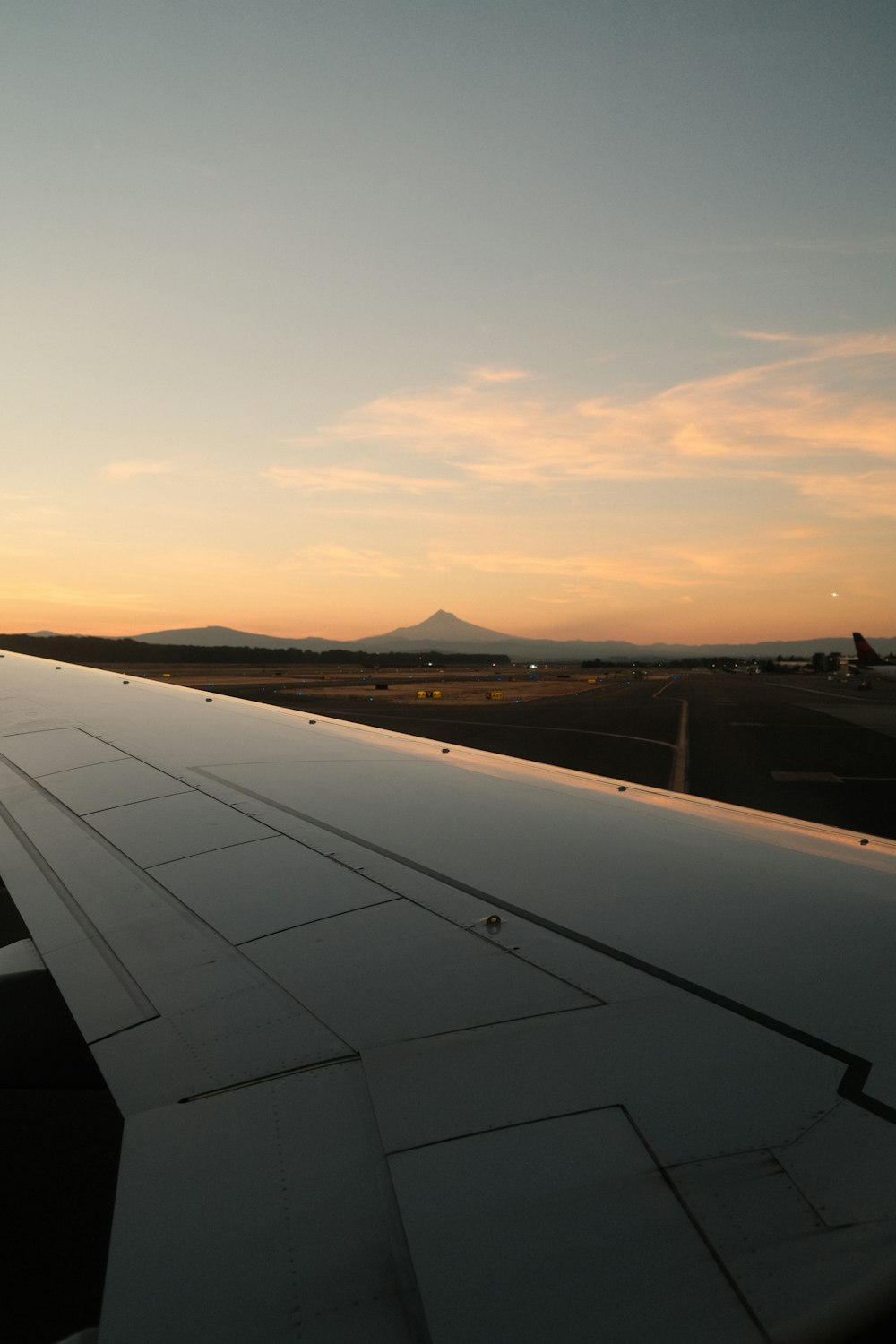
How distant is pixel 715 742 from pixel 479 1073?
25.8 meters

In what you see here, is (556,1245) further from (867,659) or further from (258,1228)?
(867,659)

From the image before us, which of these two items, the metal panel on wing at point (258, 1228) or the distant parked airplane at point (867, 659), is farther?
the distant parked airplane at point (867, 659)

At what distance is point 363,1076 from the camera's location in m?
1.77

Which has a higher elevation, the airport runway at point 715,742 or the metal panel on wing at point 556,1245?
the metal panel on wing at point 556,1245

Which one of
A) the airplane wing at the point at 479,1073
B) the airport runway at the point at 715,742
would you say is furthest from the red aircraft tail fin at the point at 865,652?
the airplane wing at the point at 479,1073

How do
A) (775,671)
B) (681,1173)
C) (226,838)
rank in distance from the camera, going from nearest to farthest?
(681,1173)
(226,838)
(775,671)

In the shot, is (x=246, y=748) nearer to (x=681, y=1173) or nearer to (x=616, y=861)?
(x=616, y=861)

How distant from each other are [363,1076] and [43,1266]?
282cm

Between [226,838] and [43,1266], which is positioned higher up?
[226,838]

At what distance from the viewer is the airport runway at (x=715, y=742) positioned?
15.8m

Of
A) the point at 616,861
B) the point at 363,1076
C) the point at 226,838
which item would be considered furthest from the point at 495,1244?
the point at 226,838

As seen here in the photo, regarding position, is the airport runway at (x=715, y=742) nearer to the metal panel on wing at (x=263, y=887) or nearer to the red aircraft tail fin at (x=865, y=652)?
the metal panel on wing at (x=263, y=887)

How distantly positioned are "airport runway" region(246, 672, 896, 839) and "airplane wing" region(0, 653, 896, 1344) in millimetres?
11255

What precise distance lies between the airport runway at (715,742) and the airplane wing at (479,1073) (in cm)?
1126
